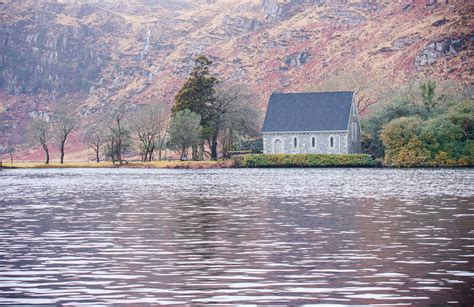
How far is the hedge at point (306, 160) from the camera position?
111188 mm

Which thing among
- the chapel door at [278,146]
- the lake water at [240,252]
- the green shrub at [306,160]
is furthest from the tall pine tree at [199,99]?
the lake water at [240,252]

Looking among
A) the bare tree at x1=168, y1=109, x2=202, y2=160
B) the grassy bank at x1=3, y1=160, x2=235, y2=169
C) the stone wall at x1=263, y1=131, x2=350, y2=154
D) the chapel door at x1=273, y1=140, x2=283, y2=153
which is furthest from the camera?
the chapel door at x1=273, y1=140, x2=283, y2=153

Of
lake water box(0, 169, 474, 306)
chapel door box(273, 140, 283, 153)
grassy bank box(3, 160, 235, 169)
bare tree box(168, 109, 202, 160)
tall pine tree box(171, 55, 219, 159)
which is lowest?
lake water box(0, 169, 474, 306)

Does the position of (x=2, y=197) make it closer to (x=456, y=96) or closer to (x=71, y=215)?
(x=71, y=215)

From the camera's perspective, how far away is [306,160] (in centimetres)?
11481

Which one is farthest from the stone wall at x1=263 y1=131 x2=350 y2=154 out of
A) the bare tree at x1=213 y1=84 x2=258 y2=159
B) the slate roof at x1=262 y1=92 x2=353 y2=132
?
the bare tree at x1=213 y1=84 x2=258 y2=159

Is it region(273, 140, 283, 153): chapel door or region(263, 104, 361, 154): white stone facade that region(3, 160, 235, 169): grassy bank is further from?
region(263, 104, 361, 154): white stone facade

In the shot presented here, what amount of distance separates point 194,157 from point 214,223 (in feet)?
315

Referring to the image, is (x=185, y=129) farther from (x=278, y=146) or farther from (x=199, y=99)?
(x=278, y=146)

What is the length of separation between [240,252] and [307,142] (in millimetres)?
101690

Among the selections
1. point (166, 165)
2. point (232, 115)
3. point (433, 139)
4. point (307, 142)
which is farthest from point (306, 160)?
point (166, 165)

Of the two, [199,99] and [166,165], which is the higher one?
[199,99]

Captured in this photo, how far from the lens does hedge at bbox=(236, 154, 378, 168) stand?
111 m

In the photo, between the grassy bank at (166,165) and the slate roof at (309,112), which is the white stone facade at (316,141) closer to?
the slate roof at (309,112)
